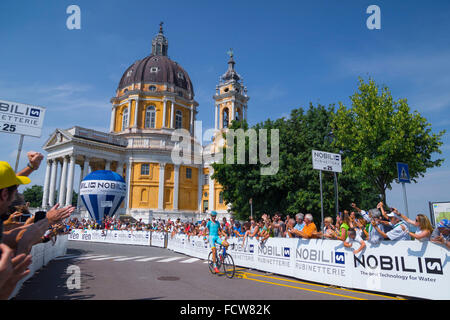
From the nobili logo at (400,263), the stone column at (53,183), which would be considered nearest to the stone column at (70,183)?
the stone column at (53,183)

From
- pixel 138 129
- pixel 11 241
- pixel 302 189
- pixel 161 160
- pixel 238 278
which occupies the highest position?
pixel 138 129

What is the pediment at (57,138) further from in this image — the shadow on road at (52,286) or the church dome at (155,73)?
the shadow on road at (52,286)

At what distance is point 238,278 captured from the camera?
1012 cm

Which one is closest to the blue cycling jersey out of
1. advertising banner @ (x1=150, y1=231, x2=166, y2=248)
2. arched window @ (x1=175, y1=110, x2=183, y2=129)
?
advertising banner @ (x1=150, y1=231, x2=166, y2=248)

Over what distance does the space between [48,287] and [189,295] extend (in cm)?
401

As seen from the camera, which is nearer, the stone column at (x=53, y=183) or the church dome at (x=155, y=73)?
the stone column at (x=53, y=183)

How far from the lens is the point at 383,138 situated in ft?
69.5

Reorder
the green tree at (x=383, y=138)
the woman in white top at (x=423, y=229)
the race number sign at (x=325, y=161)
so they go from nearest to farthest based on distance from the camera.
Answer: the woman in white top at (x=423, y=229), the race number sign at (x=325, y=161), the green tree at (x=383, y=138)

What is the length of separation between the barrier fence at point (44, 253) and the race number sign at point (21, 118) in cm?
345

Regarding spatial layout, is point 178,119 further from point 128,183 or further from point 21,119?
point 21,119

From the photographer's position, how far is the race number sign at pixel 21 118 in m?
8.98
